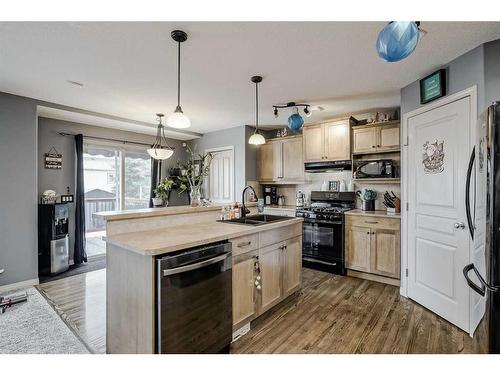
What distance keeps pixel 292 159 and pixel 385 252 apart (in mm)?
2228

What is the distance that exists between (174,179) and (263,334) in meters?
4.39

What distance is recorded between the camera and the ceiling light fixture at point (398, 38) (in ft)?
4.21

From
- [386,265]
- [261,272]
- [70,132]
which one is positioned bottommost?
[386,265]

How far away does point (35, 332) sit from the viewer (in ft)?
7.17

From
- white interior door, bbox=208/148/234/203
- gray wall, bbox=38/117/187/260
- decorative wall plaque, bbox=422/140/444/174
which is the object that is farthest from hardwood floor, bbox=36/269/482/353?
white interior door, bbox=208/148/234/203

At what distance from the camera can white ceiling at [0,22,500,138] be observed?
1.88 m

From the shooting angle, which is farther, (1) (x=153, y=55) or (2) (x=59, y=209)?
(2) (x=59, y=209)

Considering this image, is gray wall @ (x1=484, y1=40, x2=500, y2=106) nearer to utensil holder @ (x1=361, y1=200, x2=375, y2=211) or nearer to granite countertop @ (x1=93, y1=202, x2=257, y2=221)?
utensil holder @ (x1=361, y1=200, x2=375, y2=211)

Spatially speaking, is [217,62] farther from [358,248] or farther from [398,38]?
[358,248]

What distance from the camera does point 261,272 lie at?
2.31 m

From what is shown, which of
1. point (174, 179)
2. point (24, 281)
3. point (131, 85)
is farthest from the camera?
point (174, 179)

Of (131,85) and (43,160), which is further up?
(131,85)
